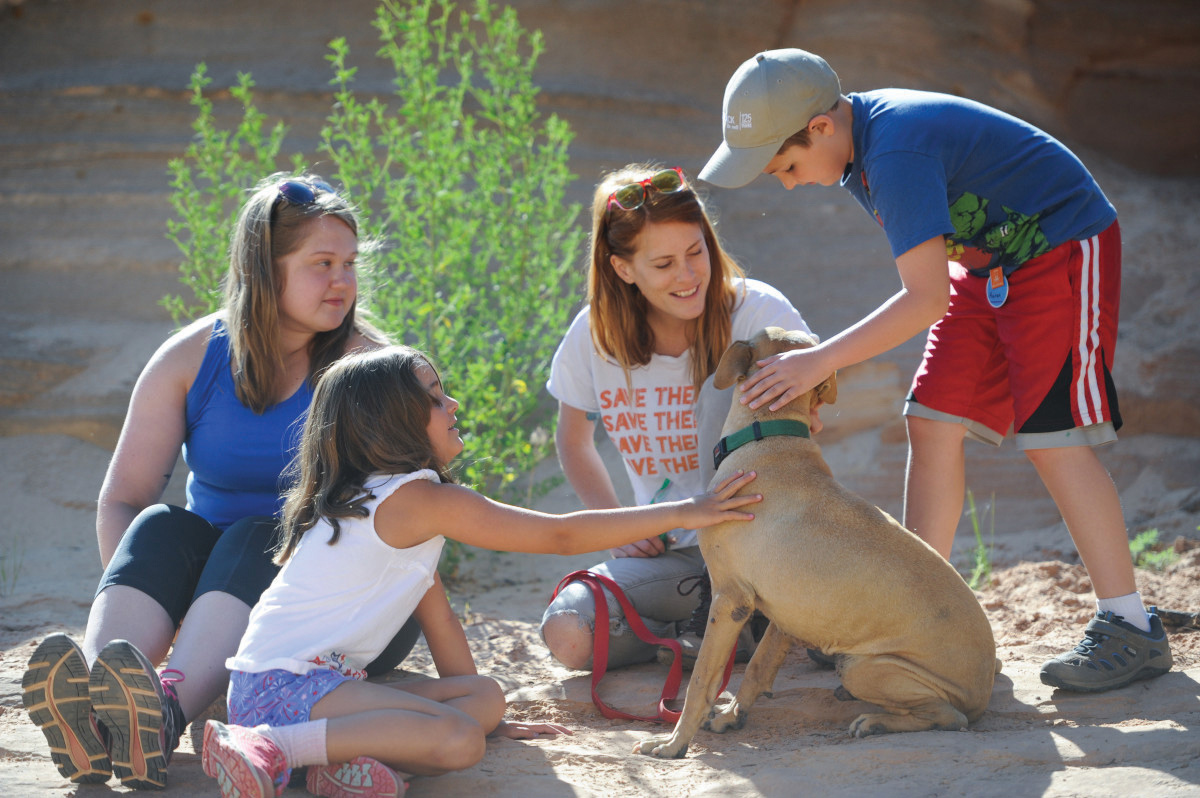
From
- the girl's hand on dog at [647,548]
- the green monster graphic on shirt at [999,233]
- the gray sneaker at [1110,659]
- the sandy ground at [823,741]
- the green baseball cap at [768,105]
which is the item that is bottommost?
the sandy ground at [823,741]

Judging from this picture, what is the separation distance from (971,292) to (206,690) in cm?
299

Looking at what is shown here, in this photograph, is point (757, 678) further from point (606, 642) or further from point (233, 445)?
point (233, 445)

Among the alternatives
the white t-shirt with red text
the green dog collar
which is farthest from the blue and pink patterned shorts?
the white t-shirt with red text

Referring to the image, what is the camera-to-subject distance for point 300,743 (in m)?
2.62

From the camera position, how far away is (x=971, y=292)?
3.80 meters

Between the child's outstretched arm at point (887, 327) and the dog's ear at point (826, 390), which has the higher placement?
the child's outstretched arm at point (887, 327)

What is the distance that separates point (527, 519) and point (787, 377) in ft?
3.01

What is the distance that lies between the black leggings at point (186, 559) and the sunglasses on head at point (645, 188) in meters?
1.73

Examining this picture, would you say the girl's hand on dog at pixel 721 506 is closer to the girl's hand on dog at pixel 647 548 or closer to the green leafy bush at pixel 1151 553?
the girl's hand on dog at pixel 647 548

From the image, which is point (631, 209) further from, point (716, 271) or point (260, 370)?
point (260, 370)

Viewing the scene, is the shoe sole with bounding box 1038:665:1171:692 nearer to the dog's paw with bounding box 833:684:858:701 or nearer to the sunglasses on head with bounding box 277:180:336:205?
the dog's paw with bounding box 833:684:858:701

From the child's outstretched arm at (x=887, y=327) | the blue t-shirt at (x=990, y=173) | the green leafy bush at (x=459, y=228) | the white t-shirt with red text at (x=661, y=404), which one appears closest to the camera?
the child's outstretched arm at (x=887, y=327)

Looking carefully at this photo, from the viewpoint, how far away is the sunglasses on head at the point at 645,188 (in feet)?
12.4

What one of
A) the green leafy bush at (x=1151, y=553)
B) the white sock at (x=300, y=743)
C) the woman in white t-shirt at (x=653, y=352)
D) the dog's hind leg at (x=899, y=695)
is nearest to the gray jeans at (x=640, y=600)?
the woman in white t-shirt at (x=653, y=352)
